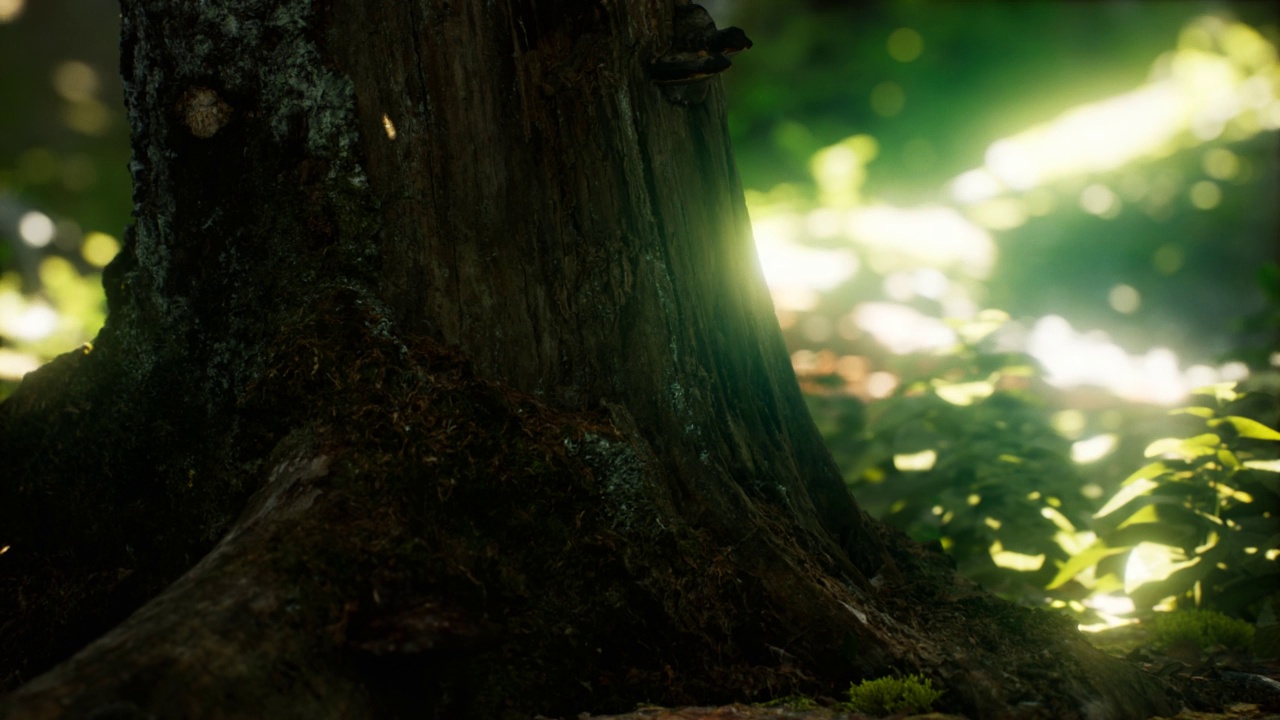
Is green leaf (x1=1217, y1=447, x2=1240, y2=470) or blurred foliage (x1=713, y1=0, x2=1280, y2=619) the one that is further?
blurred foliage (x1=713, y1=0, x2=1280, y2=619)

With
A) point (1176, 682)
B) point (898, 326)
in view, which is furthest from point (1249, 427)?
→ point (898, 326)

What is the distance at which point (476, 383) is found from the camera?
7.88ft

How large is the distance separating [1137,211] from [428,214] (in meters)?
7.93

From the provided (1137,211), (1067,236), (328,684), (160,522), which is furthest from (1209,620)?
(1137,211)

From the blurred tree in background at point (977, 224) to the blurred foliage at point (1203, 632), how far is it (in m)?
0.32

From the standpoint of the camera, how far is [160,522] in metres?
2.56

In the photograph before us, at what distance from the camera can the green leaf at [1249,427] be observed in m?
3.21

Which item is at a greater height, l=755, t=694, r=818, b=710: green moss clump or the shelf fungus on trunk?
the shelf fungus on trunk

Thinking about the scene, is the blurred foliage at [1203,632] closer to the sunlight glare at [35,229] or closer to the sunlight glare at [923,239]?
the sunlight glare at [923,239]

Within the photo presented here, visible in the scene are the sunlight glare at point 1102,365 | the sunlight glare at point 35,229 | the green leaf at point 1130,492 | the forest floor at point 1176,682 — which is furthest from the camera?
the sunlight glare at point 35,229

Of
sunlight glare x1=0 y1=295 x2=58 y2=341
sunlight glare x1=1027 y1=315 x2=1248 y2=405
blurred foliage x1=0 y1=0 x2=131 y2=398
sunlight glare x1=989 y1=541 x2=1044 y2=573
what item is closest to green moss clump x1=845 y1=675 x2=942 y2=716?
sunlight glare x1=989 y1=541 x2=1044 y2=573

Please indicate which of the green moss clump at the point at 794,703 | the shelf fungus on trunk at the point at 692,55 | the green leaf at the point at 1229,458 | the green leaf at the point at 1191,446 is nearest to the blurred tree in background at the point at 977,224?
the green leaf at the point at 1229,458

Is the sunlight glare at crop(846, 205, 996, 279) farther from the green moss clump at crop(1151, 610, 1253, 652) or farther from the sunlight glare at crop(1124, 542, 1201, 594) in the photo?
the green moss clump at crop(1151, 610, 1253, 652)

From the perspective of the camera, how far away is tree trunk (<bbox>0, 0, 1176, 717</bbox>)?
2.27 meters
